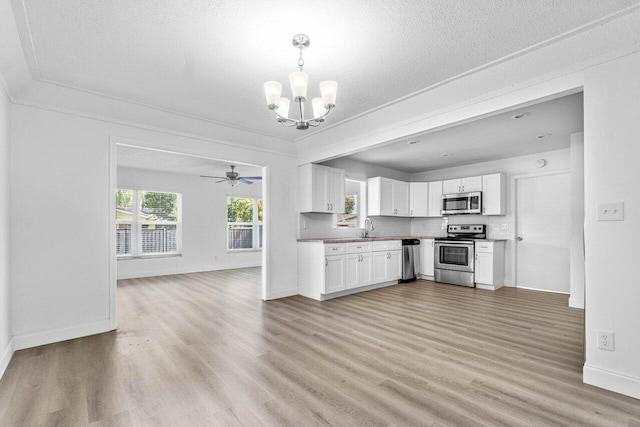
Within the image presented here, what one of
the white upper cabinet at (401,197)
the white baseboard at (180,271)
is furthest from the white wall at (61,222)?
the white upper cabinet at (401,197)

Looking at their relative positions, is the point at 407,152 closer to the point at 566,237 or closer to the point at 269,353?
the point at 566,237

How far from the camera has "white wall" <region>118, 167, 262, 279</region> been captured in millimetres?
6988

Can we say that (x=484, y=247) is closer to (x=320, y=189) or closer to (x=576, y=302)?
(x=576, y=302)

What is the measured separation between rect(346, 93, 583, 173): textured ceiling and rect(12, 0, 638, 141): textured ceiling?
112 cm

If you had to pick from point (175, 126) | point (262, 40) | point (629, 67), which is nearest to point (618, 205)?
point (629, 67)

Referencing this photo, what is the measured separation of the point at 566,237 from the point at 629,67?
4.10m

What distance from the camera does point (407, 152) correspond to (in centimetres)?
547

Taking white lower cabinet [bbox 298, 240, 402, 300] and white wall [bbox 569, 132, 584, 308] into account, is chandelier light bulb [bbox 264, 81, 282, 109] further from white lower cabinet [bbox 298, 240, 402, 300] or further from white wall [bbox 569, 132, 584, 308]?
white wall [bbox 569, 132, 584, 308]

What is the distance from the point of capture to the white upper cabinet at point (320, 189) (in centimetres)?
516

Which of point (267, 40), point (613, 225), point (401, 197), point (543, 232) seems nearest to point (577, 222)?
point (543, 232)

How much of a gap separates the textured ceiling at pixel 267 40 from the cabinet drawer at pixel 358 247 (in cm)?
262

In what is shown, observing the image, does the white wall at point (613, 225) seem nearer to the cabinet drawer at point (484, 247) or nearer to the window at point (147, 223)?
the cabinet drawer at point (484, 247)

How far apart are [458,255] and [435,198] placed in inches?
55.8

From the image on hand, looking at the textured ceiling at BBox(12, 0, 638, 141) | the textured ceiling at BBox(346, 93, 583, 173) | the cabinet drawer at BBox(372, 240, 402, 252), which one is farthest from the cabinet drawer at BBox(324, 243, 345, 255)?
the textured ceiling at BBox(12, 0, 638, 141)
